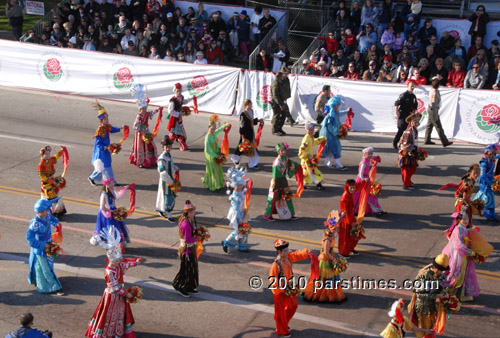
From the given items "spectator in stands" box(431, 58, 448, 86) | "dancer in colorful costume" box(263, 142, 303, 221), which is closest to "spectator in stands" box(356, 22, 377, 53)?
"spectator in stands" box(431, 58, 448, 86)

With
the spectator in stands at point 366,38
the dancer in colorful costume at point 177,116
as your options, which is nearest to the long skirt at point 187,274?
the dancer in colorful costume at point 177,116

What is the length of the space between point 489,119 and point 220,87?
8740mm

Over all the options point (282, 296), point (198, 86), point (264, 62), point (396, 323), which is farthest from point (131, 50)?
point (396, 323)

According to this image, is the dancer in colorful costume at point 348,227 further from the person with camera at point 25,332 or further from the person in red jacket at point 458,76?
the person in red jacket at point 458,76

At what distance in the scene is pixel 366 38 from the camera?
2400cm

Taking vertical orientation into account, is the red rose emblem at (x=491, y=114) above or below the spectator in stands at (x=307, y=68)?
below

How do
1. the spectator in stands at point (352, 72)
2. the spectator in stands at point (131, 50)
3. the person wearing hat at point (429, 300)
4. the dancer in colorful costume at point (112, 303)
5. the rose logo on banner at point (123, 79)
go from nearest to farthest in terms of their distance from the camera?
1. the person wearing hat at point (429, 300)
2. the dancer in colorful costume at point (112, 303)
3. the spectator in stands at point (352, 72)
4. the rose logo on banner at point (123, 79)
5. the spectator in stands at point (131, 50)

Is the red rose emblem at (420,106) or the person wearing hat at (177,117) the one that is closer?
the person wearing hat at (177,117)

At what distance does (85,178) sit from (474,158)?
1069 centimetres

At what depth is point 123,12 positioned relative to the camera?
2811 centimetres

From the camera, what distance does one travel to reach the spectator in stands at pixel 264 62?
958 inches

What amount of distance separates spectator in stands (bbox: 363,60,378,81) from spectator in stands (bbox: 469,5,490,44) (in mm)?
3883

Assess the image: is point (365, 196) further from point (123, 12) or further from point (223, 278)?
point (123, 12)

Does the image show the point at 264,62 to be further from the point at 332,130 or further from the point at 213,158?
the point at 213,158
